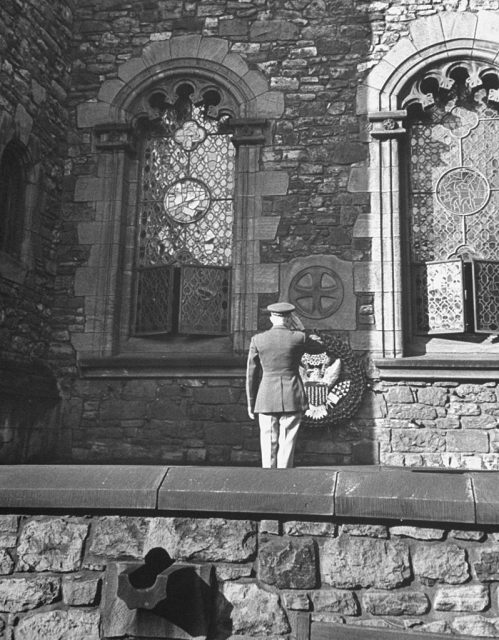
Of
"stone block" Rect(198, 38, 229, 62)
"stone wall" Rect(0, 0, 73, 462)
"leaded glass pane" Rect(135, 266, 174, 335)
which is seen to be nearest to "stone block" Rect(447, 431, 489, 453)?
"leaded glass pane" Rect(135, 266, 174, 335)

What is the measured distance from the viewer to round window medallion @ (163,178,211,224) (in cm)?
912

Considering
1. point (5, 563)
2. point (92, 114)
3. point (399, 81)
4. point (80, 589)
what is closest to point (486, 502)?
point (80, 589)

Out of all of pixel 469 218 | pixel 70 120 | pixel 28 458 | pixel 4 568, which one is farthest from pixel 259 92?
pixel 4 568

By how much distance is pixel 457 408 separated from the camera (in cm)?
780

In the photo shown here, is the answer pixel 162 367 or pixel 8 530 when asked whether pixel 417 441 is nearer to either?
pixel 162 367

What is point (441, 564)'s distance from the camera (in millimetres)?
2877

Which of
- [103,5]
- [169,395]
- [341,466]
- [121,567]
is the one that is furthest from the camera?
[103,5]

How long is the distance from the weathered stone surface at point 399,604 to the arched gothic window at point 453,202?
5.70 metres

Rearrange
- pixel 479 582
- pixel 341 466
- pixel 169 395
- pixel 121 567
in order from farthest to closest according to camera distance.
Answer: pixel 169 395 < pixel 341 466 < pixel 121 567 < pixel 479 582

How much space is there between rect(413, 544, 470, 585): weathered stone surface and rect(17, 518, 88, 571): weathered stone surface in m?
1.57

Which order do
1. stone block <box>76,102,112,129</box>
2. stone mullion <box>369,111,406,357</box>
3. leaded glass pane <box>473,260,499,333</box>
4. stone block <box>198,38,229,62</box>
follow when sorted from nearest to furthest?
stone mullion <box>369,111,406,357</box> → leaded glass pane <box>473,260,499,333</box> → stone block <box>198,38,229,62</box> → stone block <box>76,102,112,129</box>

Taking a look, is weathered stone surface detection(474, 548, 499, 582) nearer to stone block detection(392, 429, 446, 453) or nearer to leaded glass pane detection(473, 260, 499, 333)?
stone block detection(392, 429, 446, 453)

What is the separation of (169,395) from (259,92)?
421 centimetres

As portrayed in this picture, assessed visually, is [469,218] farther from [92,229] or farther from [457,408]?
[92,229]
